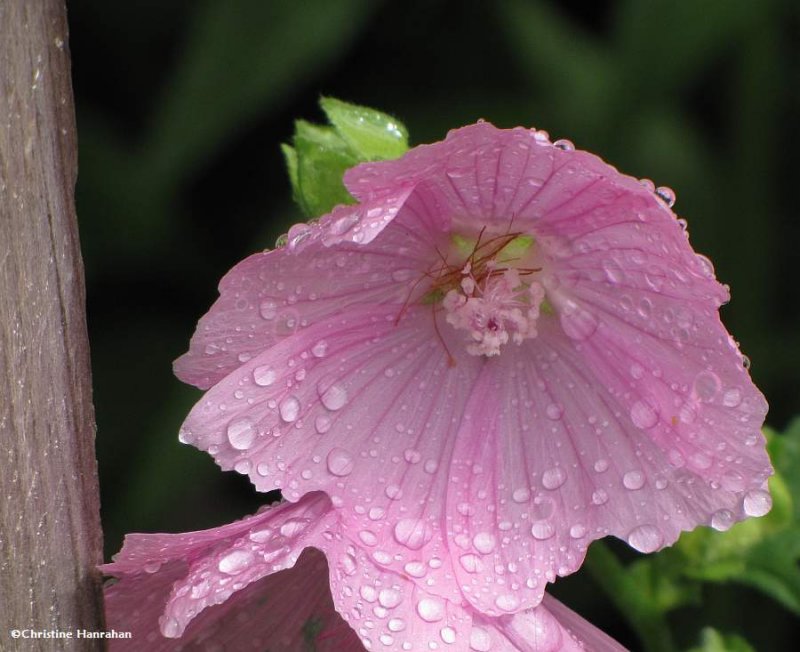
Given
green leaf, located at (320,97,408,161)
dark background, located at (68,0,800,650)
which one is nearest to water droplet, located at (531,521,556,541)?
green leaf, located at (320,97,408,161)

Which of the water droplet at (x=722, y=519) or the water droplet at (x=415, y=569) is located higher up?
the water droplet at (x=415, y=569)

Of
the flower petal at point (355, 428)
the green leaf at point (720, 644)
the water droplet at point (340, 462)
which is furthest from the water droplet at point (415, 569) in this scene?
the green leaf at point (720, 644)

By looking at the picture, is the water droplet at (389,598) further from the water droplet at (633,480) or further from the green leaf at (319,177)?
the green leaf at (319,177)

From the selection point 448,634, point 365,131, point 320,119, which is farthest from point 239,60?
point 448,634

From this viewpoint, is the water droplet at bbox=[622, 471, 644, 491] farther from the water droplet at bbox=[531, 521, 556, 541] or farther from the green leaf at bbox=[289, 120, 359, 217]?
the green leaf at bbox=[289, 120, 359, 217]

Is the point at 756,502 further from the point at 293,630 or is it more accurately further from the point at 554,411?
the point at 293,630

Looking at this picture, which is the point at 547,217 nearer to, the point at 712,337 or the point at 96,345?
the point at 712,337
